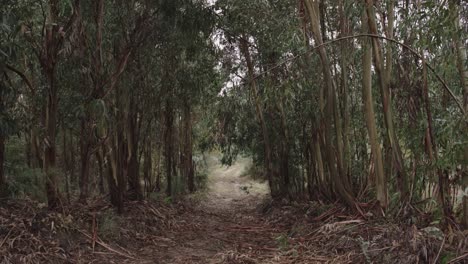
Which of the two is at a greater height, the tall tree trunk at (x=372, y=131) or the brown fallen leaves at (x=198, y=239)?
the tall tree trunk at (x=372, y=131)

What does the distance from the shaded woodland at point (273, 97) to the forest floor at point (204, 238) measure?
6 cm

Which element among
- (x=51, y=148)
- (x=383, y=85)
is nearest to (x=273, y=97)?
(x=383, y=85)

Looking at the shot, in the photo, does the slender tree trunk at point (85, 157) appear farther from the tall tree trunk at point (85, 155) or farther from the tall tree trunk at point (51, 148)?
the tall tree trunk at point (51, 148)

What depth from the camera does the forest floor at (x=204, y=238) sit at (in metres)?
5.50

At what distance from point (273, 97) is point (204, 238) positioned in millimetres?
3197

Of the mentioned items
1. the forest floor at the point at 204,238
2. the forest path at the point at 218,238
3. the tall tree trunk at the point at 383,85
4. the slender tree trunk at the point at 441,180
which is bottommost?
the forest path at the point at 218,238

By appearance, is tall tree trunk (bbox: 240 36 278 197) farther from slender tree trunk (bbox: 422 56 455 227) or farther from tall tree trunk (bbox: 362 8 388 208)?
slender tree trunk (bbox: 422 56 455 227)

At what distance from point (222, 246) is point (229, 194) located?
574 inches

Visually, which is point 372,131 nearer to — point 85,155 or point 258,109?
point 85,155

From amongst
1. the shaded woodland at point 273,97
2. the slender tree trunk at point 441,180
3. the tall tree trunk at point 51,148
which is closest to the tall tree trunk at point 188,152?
the shaded woodland at point 273,97

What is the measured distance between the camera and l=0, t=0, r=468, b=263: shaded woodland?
5910mm

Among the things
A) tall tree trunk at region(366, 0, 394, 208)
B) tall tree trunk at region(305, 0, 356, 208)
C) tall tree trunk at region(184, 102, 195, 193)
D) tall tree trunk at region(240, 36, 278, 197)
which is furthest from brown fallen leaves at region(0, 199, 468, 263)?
tall tree trunk at region(184, 102, 195, 193)

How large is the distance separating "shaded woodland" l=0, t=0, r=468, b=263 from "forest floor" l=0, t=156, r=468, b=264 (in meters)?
0.06

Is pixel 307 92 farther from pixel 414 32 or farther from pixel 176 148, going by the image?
pixel 176 148
